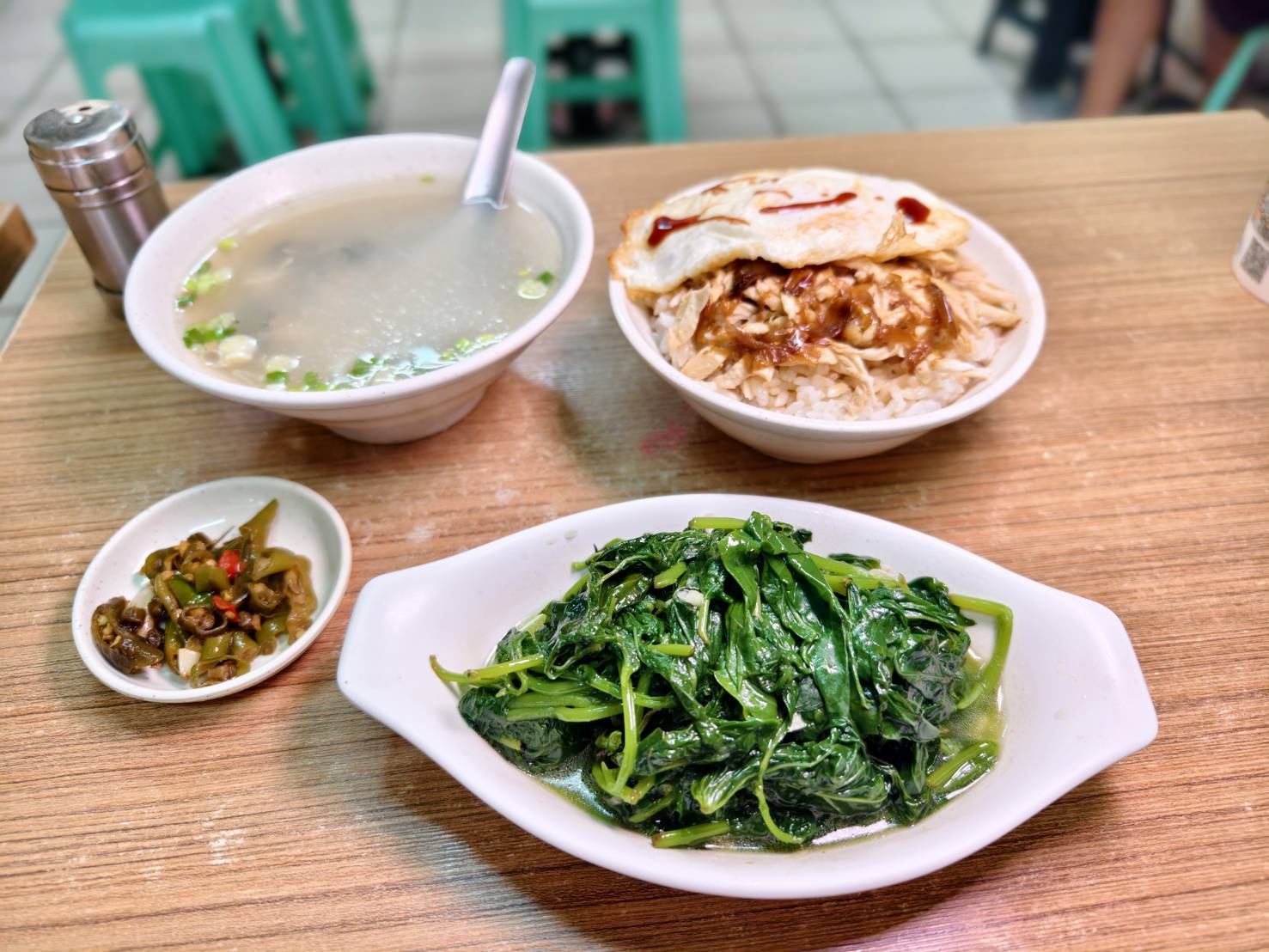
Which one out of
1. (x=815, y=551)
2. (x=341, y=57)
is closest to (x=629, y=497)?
(x=815, y=551)

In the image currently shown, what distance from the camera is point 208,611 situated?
4.13 feet

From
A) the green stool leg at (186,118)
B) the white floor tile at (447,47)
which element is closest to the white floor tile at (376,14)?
the white floor tile at (447,47)

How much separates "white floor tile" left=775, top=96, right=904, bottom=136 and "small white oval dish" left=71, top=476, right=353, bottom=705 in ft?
11.2

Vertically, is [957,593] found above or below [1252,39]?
above

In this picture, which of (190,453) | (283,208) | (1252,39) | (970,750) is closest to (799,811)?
(970,750)

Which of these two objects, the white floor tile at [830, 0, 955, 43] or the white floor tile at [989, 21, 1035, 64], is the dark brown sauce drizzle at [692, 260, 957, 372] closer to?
the white floor tile at [989, 21, 1035, 64]

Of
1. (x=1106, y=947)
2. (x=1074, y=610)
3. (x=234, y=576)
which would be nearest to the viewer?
(x=1106, y=947)

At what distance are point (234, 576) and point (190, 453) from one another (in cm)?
39

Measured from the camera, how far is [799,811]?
102 centimetres

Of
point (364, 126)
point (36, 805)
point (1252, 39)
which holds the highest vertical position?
point (36, 805)

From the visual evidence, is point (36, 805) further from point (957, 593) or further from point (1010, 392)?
point (1010, 392)

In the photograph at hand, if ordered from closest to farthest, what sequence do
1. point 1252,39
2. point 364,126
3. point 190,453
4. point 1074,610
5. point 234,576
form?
point 1074,610, point 234,576, point 190,453, point 1252,39, point 364,126

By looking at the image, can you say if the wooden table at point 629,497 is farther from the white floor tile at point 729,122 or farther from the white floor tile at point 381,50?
the white floor tile at point 381,50

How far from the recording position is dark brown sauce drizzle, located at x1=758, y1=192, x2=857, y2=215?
146 centimetres
